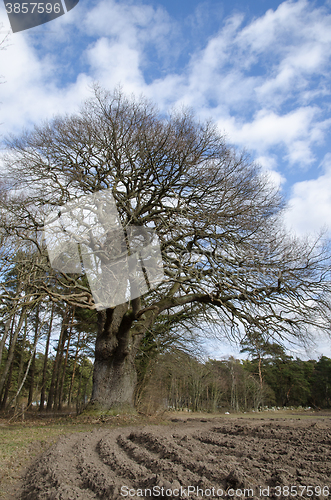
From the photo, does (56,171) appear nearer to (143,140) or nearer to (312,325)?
(143,140)

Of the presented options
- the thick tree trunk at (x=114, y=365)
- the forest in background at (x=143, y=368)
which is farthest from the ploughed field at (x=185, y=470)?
the thick tree trunk at (x=114, y=365)

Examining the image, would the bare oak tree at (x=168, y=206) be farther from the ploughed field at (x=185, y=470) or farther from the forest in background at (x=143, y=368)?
the ploughed field at (x=185, y=470)

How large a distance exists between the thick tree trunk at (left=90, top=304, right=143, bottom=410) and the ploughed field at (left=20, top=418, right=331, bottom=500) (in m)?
3.64

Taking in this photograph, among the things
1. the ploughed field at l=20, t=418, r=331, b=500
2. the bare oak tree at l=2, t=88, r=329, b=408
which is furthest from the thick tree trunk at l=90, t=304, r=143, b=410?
the ploughed field at l=20, t=418, r=331, b=500

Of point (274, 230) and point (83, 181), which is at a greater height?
point (83, 181)

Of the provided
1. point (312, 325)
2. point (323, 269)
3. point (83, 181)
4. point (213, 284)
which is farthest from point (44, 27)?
point (312, 325)

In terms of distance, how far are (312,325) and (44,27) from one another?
7.57 m

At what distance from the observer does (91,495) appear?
248 centimetres

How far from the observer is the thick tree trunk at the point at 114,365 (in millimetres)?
7906

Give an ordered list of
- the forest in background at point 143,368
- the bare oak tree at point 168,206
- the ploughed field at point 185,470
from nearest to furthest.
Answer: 1. the ploughed field at point 185,470
2. the bare oak tree at point 168,206
3. the forest in background at point 143,368

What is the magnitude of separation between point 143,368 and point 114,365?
2.17 m

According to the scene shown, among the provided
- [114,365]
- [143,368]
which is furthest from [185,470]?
[143,368]

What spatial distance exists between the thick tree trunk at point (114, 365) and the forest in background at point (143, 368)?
75 centimetres

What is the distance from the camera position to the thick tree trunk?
7.91 m
